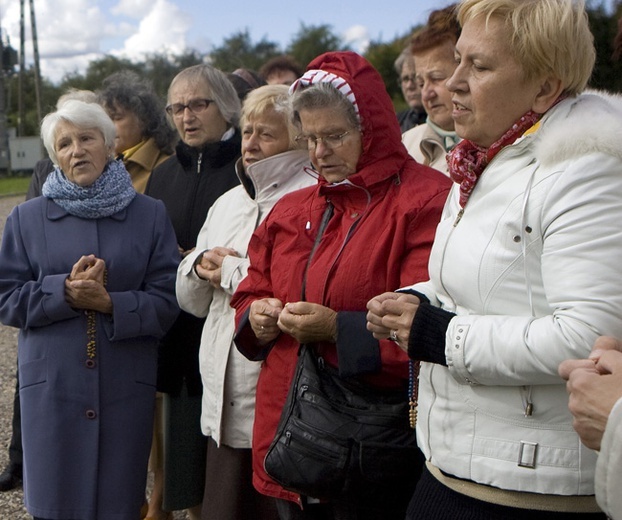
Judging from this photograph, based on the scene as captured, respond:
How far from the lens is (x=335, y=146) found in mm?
2721

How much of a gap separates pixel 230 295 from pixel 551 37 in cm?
183

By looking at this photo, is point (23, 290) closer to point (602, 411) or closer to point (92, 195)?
point (92, 195)

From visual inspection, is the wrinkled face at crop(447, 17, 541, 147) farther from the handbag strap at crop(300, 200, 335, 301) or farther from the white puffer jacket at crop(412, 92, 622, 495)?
the handbag strap at crop(300, 200, 335, 301)

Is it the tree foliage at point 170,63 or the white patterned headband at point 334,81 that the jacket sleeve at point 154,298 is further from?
the tree foliage at point 170,63

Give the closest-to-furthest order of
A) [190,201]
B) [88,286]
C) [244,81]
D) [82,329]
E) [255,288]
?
[255,288]
[88,286]
[82,329]
[190,201]
[244,81]

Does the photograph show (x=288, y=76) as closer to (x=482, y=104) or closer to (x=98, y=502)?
(x=98, y=502)

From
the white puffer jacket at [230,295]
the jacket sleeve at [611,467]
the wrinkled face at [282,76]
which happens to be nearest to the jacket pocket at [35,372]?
the white puffer jacket at [230,295]

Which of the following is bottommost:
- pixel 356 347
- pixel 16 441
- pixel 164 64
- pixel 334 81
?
pixel 16 441

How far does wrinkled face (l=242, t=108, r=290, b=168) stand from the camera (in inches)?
133

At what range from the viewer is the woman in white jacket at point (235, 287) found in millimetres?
3186

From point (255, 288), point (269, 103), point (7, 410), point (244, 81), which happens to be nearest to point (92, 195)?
point (269, 103)

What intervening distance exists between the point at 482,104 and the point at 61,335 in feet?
6.84

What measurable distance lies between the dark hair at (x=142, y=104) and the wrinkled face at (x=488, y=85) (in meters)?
3.01

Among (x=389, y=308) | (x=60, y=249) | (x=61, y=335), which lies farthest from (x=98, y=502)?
(x=389, y=308)
